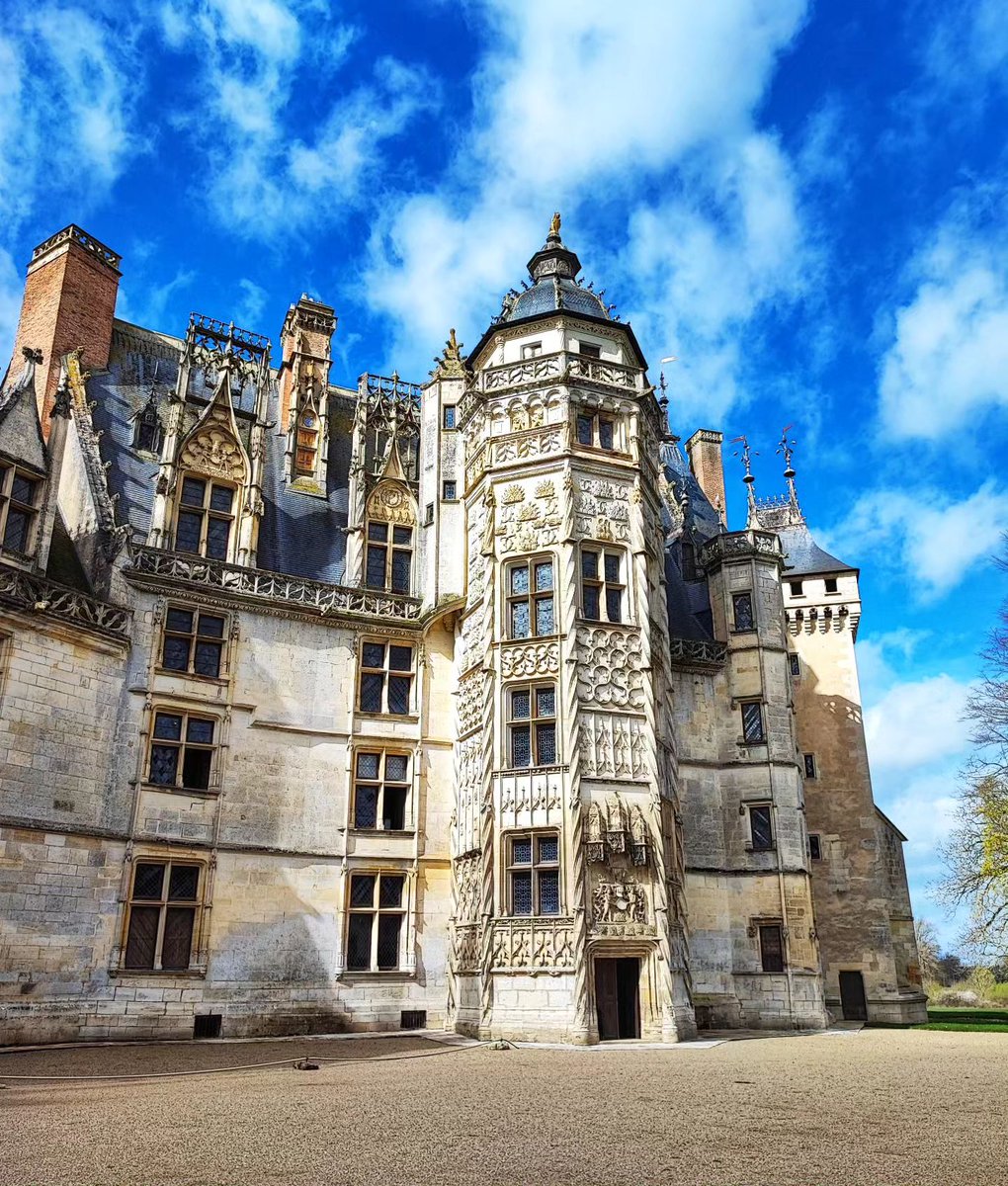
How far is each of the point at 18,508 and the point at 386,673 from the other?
9.30m

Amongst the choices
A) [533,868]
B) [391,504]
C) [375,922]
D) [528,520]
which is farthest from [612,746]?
[391,504]

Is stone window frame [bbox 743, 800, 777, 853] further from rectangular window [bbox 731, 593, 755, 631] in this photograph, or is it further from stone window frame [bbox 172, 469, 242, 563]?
stone window frame [bbox 172, 469, 242, 563]

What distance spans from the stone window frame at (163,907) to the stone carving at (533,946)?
6454 mm

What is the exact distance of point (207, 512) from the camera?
25.0 metres

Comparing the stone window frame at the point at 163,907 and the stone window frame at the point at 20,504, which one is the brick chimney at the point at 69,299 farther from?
the stone window frame at the point at 163,907

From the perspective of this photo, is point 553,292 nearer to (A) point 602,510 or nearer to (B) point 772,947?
(A) point 602,510

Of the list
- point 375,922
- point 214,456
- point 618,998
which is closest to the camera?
point 618,998

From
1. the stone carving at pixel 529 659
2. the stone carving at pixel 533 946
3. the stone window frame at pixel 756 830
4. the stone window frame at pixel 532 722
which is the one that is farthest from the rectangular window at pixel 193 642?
the stone window frame at pixel 756 830

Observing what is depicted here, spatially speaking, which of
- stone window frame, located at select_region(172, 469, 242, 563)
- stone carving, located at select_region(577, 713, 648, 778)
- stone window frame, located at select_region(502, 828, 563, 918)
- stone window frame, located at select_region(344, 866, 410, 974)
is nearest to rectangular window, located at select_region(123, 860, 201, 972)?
stone window frame, located at select_region(344, 866, 410, 974)

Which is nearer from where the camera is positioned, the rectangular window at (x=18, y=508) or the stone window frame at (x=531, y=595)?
the rectangular window at (x=18, y=508)

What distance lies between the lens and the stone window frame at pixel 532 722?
21891mm

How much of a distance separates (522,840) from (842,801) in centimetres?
1549

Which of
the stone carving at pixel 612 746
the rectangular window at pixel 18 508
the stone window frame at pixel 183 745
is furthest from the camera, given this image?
the stone window frame at pixel 183 745

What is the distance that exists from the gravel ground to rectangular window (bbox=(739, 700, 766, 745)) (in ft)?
38.1
